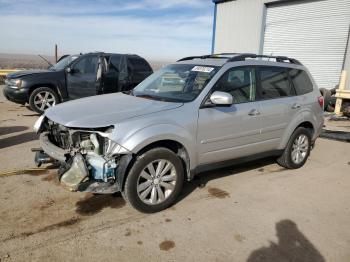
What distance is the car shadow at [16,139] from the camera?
6647 millimetres

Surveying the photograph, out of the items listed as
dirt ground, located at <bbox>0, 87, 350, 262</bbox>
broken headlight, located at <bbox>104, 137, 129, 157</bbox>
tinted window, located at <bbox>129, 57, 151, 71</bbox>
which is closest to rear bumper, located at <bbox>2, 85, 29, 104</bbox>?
tinted window, located at <bbox>129, 57, 151, 71</bbox>

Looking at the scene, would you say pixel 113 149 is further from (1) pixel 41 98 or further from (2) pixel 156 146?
(1) pixel 41 98

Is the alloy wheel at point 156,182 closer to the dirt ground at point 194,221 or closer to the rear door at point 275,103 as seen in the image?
the dirt ground at point 194,221

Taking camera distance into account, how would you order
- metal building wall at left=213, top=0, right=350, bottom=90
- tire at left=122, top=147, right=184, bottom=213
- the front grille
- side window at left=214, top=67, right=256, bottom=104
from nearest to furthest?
tire at left=122, top=147, right=184, bottom=213 → the front grille → side window at left=214, top=67, right=256, bottom=104 → metal building wall at left=213, top=0, right=350, bottom=90

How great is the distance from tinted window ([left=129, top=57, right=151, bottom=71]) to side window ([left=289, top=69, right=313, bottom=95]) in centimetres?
586

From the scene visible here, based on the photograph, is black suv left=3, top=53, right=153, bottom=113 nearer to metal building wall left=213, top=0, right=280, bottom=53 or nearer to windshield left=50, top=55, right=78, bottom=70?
windshield left=50, top=55, right=78, bottom=70

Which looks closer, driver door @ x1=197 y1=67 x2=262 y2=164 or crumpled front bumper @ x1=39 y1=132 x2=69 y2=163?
crumpled front bumper @ x1=39 y1=132 x2=69 y2=163

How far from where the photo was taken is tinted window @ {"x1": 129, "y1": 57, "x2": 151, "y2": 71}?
34.1ft

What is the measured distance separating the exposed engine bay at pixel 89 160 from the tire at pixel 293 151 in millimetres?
2991

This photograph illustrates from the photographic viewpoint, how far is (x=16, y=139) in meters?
7.03

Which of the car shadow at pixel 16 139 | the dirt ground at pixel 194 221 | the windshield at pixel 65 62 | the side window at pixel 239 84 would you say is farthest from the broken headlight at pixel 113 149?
the windshield at pixel 65 62

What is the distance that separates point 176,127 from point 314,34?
10.9 m

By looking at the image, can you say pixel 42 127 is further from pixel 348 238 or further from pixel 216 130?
pixel 348 238

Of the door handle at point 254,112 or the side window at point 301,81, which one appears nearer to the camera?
the door handle at point 254,112
